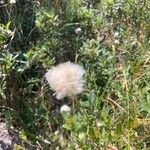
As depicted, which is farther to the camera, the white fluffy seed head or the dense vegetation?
the dense vegetation

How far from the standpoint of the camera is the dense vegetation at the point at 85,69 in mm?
2479

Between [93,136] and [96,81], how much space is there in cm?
50

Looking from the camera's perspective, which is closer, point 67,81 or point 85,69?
point 67,81

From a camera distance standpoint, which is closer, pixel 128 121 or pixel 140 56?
pixel 128 121

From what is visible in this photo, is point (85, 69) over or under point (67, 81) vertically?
under

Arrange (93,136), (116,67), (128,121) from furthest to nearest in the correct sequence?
(116,67) → (128,121) → (93,136)

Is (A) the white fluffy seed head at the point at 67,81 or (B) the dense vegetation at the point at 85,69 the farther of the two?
(B) the dense vegetation at the point at 85,69

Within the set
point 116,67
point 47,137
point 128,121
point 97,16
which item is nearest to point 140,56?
point 116,67

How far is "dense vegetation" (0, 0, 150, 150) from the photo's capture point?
2.48 metres

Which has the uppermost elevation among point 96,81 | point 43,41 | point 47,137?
point 43,41

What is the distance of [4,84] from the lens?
262 centimetres

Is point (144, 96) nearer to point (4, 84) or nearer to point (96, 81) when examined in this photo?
point (96, 81)

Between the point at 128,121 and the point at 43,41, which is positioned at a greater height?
the point at 43,41

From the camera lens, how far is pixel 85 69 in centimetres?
276
